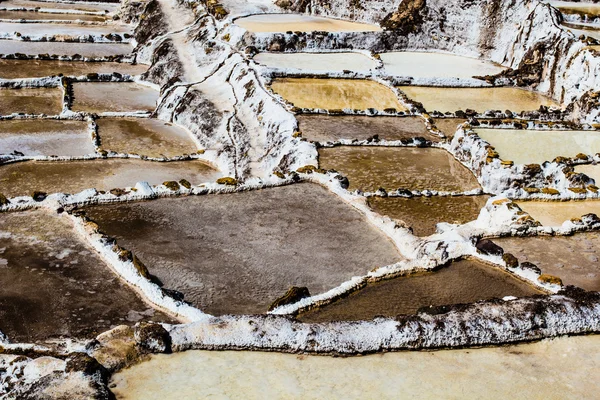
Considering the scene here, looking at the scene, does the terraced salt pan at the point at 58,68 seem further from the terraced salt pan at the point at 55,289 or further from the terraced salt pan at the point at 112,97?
the terraced salt pan at the point at 55,289

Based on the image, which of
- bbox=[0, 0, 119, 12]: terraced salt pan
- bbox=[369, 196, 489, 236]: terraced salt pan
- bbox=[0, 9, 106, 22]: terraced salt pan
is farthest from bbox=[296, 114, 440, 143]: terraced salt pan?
bbox=[0, 0, 119, 12]: terraced salt pan

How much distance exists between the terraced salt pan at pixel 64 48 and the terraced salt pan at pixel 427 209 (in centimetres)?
1774

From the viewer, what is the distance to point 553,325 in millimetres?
8156

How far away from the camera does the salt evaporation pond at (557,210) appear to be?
12.8 m

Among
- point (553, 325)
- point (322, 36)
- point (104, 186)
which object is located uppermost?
point (322, 36)

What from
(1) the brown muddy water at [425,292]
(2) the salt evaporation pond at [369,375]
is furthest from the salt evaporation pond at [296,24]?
(2) the salt evaporation pond at [369,375]

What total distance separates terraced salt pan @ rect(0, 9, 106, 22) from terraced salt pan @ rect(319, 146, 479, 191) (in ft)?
67.7

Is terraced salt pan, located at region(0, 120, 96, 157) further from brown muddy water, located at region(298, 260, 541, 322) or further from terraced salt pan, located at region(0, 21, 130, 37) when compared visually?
terraced salt pan, located at region(0, 21, 130, 37)

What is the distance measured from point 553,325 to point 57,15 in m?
29.7

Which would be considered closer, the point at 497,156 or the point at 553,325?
the point at 553,325

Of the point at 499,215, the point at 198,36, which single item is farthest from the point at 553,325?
the point at 198,36

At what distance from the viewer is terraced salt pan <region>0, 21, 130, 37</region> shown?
28.9 m

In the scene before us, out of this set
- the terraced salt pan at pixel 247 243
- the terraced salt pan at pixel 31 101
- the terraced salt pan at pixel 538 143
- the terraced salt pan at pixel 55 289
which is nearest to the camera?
the terraced salt pan at pixel 55 289

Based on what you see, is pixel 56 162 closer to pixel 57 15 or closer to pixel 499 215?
pixel 499 215
